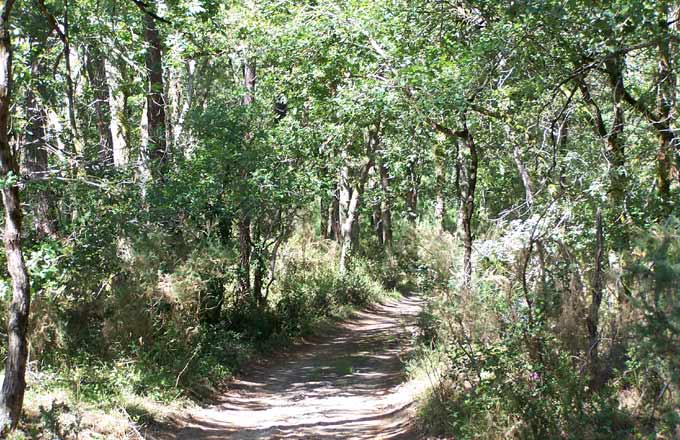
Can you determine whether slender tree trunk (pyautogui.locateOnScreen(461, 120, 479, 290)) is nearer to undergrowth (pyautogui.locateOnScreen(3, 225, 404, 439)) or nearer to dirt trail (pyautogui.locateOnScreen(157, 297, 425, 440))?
dirt trail (pyautogui.locateOnScreen(157, 297, 425, 440))

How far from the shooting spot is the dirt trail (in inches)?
397

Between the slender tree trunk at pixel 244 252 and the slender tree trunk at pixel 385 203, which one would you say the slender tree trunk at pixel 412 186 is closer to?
the slender tree trunk at pixel 385 203

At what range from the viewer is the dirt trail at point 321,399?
33.1 feet

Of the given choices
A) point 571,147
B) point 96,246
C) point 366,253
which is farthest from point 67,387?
point 366,253

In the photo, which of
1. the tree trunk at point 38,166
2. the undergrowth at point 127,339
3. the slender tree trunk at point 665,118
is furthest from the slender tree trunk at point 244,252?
the slender tree trunk at point 665,118

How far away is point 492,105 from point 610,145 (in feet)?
9.97

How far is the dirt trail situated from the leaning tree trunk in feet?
9.31

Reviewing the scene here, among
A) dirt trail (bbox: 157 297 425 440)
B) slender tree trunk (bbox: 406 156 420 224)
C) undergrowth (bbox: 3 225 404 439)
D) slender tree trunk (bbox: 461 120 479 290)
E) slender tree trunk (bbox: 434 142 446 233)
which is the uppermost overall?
slender tree trunk (bbox: 406 156 420 224)

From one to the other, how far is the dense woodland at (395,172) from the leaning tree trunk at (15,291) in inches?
1.0

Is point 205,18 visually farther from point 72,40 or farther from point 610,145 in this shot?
point 610,145

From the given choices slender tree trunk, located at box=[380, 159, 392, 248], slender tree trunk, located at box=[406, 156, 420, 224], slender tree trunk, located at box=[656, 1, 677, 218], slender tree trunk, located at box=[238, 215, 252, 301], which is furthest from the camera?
slender tree trunk, located at box=[380, 159, 392, 248]

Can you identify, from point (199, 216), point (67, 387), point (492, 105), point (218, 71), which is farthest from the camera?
point (218, 71)

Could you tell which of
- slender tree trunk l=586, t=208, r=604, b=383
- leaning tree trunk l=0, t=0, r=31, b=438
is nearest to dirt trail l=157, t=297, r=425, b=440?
leaning tree trunk l=0, t=0, r=31, b=438

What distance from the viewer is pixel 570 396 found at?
6.54 metres
